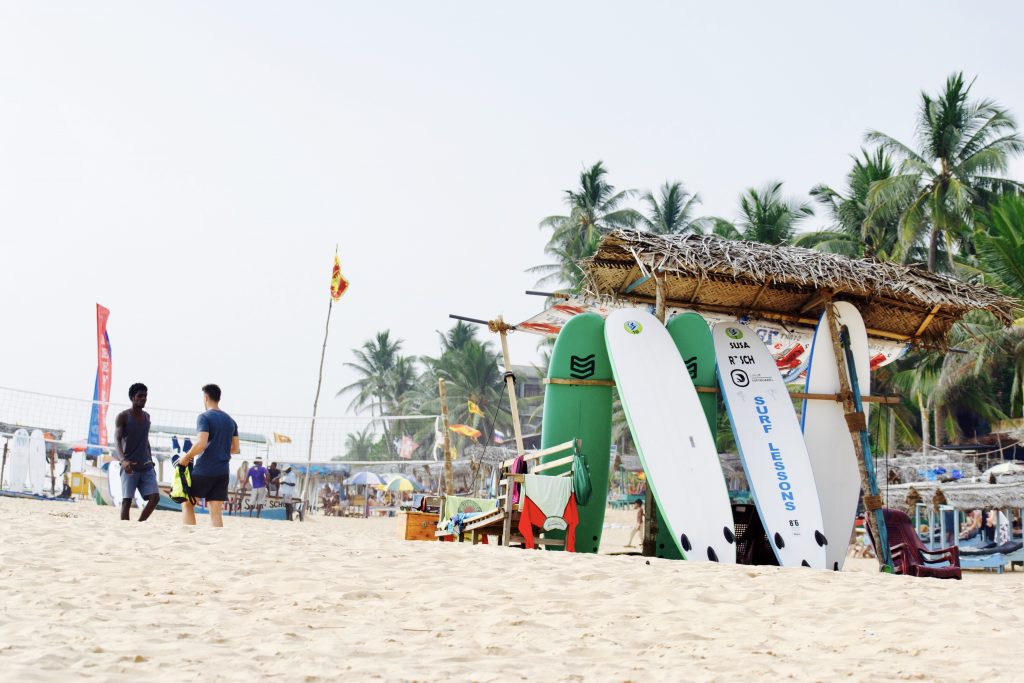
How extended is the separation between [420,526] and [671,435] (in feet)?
10.2

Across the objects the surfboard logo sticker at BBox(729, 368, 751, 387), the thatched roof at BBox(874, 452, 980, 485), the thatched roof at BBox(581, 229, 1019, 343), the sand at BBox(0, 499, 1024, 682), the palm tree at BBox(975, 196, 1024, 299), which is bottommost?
the sand at BBox(0, 499, 1024, 682)

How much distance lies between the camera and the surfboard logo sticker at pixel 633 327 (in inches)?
356

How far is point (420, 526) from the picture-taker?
401 inches

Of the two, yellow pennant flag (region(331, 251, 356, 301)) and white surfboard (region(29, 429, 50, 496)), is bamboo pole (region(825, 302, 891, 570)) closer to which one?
white surfboard (region(29, 429, 50, 496))

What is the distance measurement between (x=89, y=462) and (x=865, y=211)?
2240cm

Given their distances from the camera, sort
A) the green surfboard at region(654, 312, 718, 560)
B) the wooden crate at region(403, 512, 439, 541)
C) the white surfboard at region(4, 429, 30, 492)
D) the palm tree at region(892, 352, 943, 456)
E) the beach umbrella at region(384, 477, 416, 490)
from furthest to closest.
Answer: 1. the beach umbrella at region(384, 477, 416, 490)
2. the palm tree at region(892, 352, 943, 456)
3. the white surfboard at region(4, 429, 30, 492)
4. the wooden crate at region(403, 512, 439, 541)
5. the green surfboard at region(654, 312, 718, 560)

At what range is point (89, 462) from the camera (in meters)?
20.7

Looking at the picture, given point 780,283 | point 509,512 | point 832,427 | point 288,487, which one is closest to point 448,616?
point 509,512

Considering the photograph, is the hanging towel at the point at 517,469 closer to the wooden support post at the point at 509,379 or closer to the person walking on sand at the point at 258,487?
the wooden support post at the point at 509,379

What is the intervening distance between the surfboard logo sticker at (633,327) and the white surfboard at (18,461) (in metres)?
15.0

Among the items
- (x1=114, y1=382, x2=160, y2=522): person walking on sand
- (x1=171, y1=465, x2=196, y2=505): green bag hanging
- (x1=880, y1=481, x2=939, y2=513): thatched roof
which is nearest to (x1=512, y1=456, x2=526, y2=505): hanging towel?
(x1=171, y1=465, x2=196, y2=505): green bag hanging

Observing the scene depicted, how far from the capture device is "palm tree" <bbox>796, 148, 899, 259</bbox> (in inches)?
1089

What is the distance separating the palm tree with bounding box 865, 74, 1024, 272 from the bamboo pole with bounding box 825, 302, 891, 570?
17.4 m

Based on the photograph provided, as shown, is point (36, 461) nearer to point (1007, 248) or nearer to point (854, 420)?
point (854, 420)
